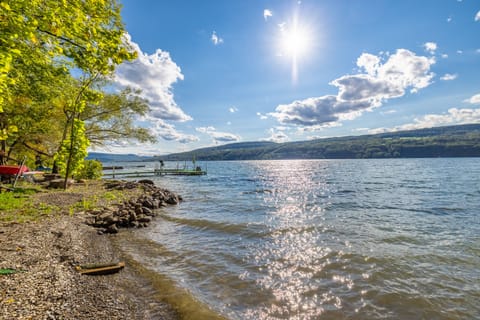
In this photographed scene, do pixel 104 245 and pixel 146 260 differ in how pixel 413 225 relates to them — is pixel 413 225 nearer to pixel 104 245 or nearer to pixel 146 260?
pixel 146 260

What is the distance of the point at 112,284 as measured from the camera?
5.59 metres

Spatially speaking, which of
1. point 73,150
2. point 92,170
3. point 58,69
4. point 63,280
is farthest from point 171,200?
point 92,170

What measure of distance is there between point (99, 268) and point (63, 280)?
3.16 ft

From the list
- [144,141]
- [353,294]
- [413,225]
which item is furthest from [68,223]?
[144,141]

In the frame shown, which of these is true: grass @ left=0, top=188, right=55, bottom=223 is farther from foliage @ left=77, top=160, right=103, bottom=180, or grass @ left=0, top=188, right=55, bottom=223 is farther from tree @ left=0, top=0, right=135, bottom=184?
foliage @ left=77, top=160, right=103, bottom=180

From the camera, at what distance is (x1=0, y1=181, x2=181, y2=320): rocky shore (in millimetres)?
4074

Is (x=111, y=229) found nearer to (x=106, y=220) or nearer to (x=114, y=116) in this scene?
(x=106, y=220)

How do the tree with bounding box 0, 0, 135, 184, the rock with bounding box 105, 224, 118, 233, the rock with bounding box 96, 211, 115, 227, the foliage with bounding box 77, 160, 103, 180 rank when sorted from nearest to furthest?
the tree with bounding box 0, 0, 135, 184 < the rock with bounding box 105, 224, 118, 233 < the rock with bounding box 96, 211, 115, 227 < the foliage with bounding box 77, 160, 103, 180

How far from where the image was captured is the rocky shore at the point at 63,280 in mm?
4074

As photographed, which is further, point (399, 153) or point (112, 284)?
point (399, 153)

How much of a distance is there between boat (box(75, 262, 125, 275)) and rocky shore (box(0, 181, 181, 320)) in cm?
15

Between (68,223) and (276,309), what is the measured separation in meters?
9.42

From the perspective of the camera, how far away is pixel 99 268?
6012 millimetres

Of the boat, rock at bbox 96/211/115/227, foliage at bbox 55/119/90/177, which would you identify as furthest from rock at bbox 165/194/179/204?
the boat
